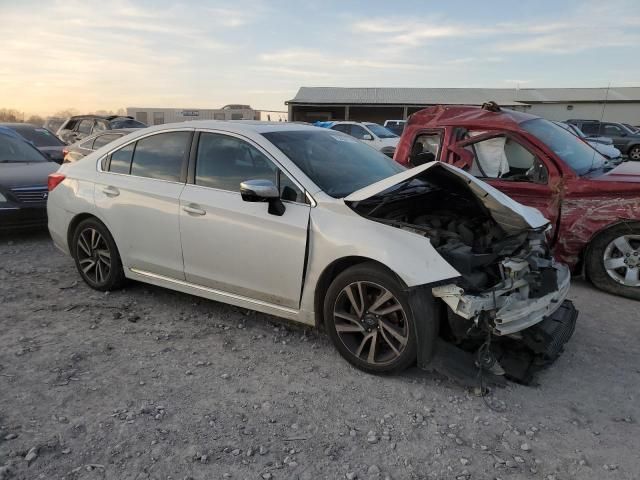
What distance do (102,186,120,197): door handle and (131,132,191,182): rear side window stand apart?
218mm

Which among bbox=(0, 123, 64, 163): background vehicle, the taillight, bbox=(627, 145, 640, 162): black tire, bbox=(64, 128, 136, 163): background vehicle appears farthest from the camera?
bbox=(627, 145, 640, 162): black tire

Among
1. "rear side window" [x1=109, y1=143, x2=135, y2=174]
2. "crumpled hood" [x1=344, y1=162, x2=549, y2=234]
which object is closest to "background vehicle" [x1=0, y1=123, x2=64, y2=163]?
"rear side window" [x1=109, y1=143, x2=135, y2=174]

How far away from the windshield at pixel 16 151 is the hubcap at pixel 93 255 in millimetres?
3972

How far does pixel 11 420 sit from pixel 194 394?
1.03 metres

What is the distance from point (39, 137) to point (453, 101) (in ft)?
122

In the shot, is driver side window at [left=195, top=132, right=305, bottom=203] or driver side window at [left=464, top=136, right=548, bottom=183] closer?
driver side window at [left=195, top=132, right=305, bottom=203]

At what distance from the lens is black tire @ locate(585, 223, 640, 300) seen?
16.5 feet

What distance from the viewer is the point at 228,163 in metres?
4.17

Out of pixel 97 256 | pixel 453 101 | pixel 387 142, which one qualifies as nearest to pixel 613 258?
pixel 97 256

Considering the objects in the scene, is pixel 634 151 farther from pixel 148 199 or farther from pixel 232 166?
pixel 148 199

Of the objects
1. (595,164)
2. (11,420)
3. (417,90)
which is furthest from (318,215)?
(417,90)

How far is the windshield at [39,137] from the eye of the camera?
12.6 meters

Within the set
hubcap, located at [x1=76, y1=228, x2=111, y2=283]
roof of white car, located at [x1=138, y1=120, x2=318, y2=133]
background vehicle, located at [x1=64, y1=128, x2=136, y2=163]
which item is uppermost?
roof of white car, located at [x1=138, y1=120, x2=318, y2=133]

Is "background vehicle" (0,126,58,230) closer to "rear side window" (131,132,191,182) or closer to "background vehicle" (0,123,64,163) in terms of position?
"rear side window" (131,132,191,182)
